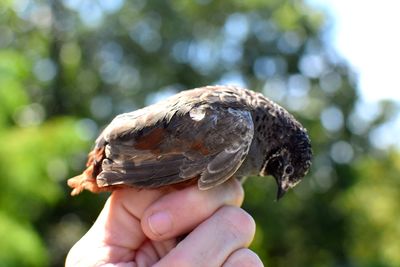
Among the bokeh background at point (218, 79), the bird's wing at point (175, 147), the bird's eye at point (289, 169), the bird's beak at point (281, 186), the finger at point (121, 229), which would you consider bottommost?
the bokeh background at point (218, 79)

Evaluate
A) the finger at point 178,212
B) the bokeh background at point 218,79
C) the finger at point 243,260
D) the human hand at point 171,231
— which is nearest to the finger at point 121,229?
the human hand at point 171,231

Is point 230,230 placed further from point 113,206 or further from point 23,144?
point 23,144

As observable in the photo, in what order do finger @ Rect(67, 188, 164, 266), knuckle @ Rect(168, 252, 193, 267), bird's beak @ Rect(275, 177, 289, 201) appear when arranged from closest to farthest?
knuckle @ Rect(168, 252, 193, 267) < finger @ Rect(67, 188, 164, 266) < bird's beak @ Rect(275, 177, 289, 201)

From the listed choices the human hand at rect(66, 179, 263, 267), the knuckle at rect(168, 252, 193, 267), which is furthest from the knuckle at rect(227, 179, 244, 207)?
the knuckle at rect(168, 252, 193, 267)

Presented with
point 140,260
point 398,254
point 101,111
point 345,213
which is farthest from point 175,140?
point 398,254

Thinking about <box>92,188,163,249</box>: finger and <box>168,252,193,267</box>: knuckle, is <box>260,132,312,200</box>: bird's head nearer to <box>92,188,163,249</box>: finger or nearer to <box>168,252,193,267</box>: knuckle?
<box>92,188,163,249</box>: finger

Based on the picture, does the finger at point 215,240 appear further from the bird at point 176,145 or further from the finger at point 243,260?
the bird at point 176,145

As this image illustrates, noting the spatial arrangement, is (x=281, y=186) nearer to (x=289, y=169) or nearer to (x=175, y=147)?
(x=289, y=169)
